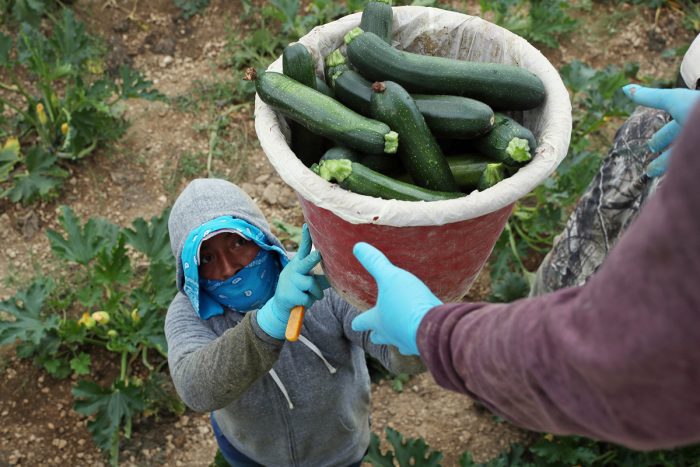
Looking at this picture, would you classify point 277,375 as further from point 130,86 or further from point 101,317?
point 130,86

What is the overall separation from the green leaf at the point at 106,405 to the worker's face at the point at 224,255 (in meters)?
1.61

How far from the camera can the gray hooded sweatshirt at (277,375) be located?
2.25m

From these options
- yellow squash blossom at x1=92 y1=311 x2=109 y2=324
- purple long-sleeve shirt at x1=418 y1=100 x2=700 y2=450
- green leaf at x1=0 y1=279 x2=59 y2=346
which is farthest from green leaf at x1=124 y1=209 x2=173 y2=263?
purple long-sleeve shirt at x1=418 y1=100 x2=700 y2=450

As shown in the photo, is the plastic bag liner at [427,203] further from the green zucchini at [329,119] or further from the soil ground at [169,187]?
the soil ground at [169,187]

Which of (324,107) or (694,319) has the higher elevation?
Result: (694,319)

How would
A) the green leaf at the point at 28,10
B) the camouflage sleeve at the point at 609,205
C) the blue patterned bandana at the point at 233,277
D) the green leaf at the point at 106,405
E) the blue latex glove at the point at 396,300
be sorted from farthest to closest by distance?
the green leaf at the point at 28,10 → the green leaf at the point at 106,405 → the camouflage sleeve at the point at 609,205 → the blue patterned bandana at the point at 233,277 → the blue latex glove at the point at 396,300

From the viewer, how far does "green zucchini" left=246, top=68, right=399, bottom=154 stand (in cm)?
178

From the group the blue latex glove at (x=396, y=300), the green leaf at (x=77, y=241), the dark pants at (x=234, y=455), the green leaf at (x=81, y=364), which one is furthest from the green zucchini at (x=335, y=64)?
the green leaf at (x=81, y=364)

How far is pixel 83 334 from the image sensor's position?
408cm

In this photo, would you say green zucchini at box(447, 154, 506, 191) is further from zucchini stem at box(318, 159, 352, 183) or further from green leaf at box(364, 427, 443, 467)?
green leaf at box(364, 427, 443, 467)

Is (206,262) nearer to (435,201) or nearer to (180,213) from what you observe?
(180,213)

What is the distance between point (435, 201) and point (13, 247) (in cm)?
399

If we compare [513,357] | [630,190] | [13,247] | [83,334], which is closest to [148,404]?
[83,334]

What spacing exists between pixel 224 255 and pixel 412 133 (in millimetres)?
925
